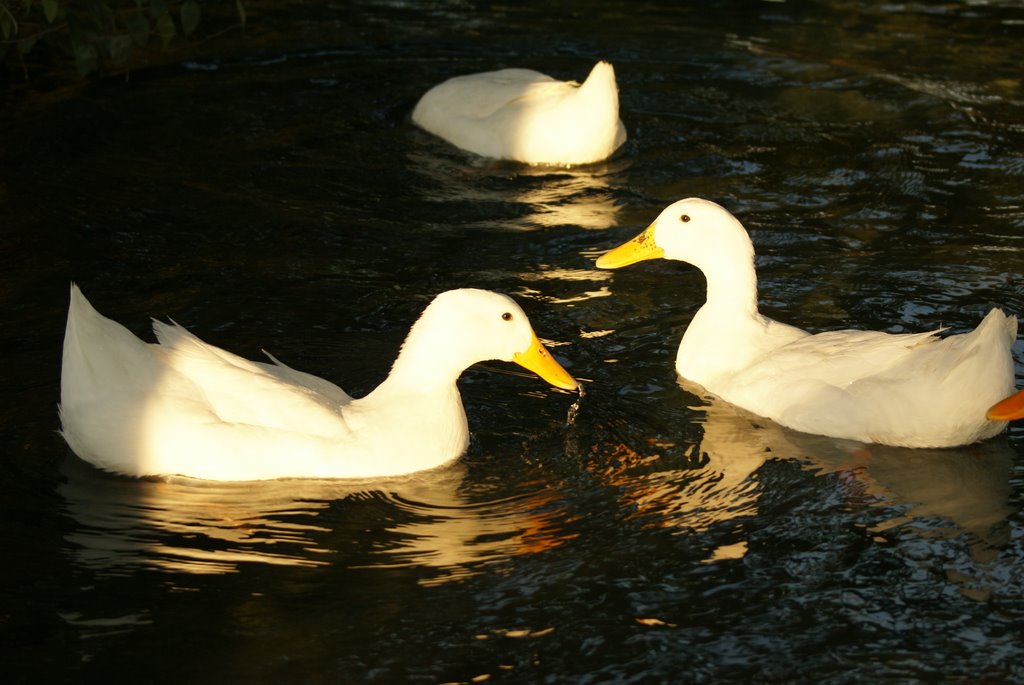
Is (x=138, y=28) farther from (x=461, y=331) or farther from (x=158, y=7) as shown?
(x=461, y=331)

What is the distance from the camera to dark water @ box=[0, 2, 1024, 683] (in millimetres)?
5262

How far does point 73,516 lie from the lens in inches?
236

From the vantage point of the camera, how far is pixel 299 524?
6012mm

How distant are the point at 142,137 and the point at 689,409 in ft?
17.8

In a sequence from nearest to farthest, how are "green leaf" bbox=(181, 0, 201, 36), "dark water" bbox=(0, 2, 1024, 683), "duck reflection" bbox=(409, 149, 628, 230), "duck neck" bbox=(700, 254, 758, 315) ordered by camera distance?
"dark water" bbox=(0, 2, 1024, 683)
"duck neck" bbox=(700, 254, 758, 315)
"green leaf" bbox=(181, 0, 201, 36)
"duck reflection" bbox=(409, 149, 628, 230)

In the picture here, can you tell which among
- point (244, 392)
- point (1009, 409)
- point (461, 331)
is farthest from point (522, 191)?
point (1009, 409)

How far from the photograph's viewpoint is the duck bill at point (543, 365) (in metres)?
6.81

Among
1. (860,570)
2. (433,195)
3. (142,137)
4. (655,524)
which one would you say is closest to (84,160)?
(142,137)

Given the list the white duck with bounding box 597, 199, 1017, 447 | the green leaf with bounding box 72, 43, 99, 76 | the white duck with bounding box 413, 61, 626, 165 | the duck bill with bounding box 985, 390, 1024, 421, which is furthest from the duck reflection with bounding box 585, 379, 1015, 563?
the green leaf with bounding box 72, 43, 99, 76

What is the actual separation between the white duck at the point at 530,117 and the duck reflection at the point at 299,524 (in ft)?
15.8

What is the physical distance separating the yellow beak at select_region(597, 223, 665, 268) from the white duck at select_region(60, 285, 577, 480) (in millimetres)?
1773

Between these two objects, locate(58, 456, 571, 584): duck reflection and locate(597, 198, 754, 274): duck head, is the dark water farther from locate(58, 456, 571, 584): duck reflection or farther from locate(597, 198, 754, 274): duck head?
locate(597, 198, 754, 274): duck head

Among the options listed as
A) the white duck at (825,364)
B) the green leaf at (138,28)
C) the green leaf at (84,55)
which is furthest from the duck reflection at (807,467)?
the green leaf at (84,55)

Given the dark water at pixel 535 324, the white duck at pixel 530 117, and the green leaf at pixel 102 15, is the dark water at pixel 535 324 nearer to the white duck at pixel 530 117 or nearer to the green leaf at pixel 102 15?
the white duck at pixel 530 117
